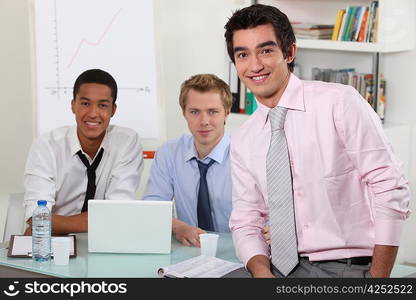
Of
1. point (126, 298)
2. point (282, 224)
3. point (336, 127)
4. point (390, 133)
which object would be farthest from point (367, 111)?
point (390, 133)

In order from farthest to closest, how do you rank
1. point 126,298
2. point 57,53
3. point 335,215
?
point 57,53 → point 335,215 → point 126,298

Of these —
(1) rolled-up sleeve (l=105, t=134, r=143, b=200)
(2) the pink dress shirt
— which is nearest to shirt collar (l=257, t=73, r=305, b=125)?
(2) the pink dress shirt

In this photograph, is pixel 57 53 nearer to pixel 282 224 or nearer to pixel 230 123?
pixel 230 123

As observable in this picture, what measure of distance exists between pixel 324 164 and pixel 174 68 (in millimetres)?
3492

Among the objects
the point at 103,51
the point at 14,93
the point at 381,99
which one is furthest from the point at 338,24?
the point at 14,93

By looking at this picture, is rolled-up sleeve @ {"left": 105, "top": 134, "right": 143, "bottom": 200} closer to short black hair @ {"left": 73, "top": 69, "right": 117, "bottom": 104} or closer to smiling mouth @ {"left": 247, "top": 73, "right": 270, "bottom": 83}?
short black hair @ {"left": 73, "top": 69, "right": 117, "bottom": 104}

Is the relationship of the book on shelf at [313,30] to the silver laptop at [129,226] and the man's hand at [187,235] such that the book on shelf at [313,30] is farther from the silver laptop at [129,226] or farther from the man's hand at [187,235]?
the silver laptop at [129,226]

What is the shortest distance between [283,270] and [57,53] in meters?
2.44

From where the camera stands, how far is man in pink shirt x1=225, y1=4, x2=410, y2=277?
2.05 m

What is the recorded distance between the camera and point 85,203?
3307 millimetres

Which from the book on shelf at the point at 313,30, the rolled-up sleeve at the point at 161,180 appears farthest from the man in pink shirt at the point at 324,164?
the book on shelf at the point at 313,30

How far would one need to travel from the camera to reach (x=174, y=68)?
18.0ft

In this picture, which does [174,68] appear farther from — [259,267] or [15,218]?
[259,267]

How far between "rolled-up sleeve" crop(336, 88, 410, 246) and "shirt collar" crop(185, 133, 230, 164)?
119 cm
